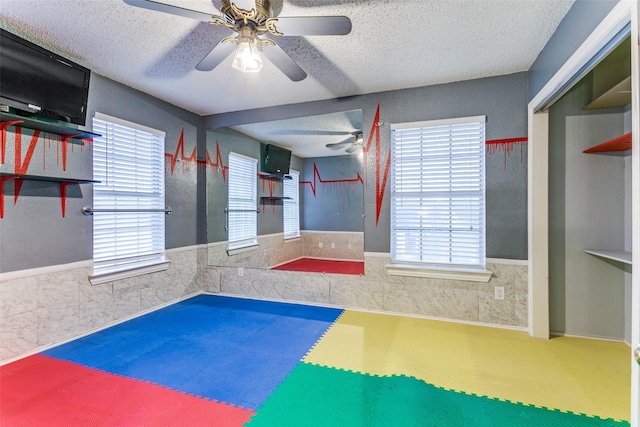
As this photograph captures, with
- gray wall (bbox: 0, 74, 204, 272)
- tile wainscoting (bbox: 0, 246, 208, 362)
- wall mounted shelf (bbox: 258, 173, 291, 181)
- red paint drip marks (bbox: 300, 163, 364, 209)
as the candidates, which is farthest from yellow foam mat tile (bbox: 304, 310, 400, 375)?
gray wall (bbox: 0, 74, 204, 272)

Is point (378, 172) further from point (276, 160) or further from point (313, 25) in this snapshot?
point (313, 25)

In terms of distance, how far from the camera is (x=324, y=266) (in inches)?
138

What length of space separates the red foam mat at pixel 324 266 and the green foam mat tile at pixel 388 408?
1.49 m

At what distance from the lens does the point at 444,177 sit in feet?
9.98

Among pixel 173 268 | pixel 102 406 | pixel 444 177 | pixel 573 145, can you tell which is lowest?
pixel 102 406

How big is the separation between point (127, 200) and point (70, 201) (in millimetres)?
546

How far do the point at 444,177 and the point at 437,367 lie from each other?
1.89 meters

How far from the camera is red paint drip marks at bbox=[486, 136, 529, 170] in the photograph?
2.77m

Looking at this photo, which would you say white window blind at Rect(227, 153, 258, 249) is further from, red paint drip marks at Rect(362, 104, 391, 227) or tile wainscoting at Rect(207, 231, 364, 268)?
red paint drip marks at Rect(362, 104, 391, 227)

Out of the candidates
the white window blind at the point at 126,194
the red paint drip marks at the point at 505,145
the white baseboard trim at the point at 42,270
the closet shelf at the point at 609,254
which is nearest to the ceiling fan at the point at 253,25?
the white window blind at the point at 126,194

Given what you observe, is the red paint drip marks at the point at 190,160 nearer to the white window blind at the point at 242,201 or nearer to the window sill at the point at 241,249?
the white window blind at the point at 242,201

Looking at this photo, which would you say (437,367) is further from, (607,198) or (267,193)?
(267,193)

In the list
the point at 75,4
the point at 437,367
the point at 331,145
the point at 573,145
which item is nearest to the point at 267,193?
the point at 331,145

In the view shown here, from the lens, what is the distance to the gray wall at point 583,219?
247 cm
